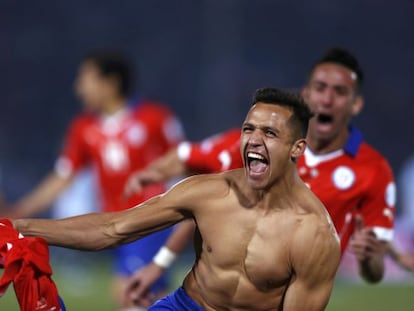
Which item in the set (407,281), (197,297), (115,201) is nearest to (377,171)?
(197,297)

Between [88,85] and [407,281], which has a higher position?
[88,85]

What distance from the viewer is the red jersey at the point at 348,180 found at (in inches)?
254

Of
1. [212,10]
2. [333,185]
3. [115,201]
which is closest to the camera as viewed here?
[333,185]

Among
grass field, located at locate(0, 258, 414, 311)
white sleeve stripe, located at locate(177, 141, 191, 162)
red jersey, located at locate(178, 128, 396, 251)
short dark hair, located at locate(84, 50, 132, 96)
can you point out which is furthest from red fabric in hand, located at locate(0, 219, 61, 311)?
grass field, located at locate(0, 258, 414, 311)

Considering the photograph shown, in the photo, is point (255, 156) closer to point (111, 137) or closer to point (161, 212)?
point (161, 212)

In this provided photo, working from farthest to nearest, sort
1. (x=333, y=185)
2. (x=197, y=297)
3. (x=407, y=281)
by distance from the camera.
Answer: (x=407, y=281), (x=333, y=185), (x=197, y=297)

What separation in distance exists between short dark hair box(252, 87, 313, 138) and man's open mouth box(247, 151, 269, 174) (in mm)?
201

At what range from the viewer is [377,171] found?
656 cm

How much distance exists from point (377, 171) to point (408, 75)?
24.6ft

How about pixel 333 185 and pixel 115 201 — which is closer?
pixel 333 185

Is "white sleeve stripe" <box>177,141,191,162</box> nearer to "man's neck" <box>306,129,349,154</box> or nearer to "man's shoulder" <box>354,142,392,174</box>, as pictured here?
"man's neck" <box>306,129,349,154</box>

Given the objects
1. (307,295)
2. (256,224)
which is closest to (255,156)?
(256,224)

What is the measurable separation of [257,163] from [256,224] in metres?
0.32

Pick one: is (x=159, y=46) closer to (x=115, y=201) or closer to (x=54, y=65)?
(x=54, y=65)
